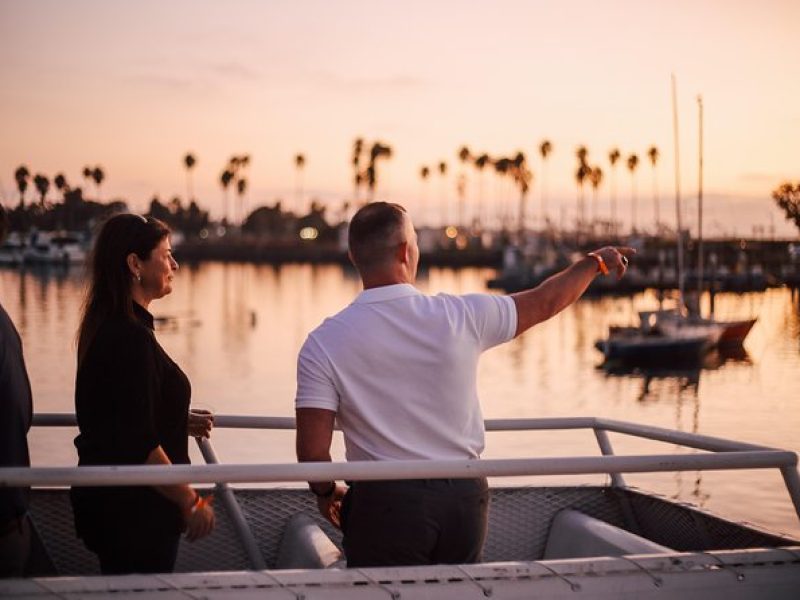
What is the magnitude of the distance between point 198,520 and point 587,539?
203cm

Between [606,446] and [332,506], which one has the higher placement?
[332,506]

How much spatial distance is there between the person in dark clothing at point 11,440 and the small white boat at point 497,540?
216 millimetres

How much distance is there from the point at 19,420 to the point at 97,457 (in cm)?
27

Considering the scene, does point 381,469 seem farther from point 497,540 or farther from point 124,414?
point 497,540

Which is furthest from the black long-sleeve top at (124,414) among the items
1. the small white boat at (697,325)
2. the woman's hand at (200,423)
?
the small white boat at (697,325)

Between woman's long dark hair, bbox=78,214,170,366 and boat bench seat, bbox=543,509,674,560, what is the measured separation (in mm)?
2192

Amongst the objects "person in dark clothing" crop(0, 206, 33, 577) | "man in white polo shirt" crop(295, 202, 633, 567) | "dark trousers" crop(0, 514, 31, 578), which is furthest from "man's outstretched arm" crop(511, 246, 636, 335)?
"dark trousers" crop(0, 514, 31, 578)

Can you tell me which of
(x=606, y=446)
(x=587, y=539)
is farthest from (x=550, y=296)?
(x=606, y=446)

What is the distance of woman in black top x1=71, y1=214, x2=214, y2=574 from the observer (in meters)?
3.70

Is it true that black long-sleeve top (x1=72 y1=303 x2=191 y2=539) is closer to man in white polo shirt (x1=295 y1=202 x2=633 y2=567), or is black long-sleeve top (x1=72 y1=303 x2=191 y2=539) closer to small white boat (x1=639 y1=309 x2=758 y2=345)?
man in white polo shirt (x1=295 y1=202 x2=633 y2=567)

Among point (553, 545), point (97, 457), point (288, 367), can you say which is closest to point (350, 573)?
point (97, 457)

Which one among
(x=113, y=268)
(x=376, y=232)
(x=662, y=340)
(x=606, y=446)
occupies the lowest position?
(x=662, y=340)

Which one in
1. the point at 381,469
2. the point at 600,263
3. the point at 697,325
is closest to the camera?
the point at 381,469

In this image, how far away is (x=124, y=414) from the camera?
3.69 meters
